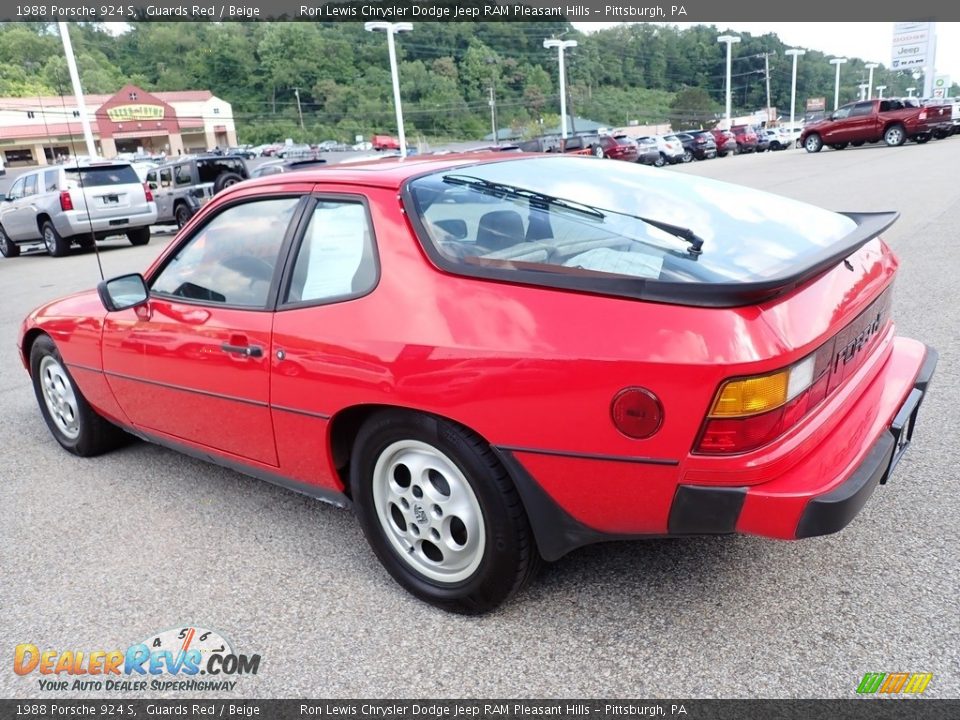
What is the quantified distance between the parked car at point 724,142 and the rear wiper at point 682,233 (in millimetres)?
44146

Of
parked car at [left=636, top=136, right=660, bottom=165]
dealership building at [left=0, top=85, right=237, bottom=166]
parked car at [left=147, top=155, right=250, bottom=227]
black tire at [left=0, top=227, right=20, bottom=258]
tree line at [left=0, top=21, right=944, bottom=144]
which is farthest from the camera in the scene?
tree line at [left=0, top=21, right=944, bottom=144]

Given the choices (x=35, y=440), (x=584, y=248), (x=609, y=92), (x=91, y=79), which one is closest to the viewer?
(x=584, y=248)

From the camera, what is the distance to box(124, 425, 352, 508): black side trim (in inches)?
114

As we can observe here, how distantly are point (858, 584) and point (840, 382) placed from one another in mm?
694

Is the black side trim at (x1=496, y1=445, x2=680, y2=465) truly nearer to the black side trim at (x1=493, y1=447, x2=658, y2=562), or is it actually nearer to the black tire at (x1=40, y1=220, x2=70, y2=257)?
the black side trim at (x1=493, y1=447, x2=658, y2=562)

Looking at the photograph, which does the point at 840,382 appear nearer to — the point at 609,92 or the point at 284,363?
the point at 284,363

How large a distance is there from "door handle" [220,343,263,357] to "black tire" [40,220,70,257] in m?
13.7

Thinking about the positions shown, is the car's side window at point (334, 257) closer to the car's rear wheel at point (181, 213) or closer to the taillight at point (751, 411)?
the taillight at point (751, 411)

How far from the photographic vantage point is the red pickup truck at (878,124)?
96.4ft

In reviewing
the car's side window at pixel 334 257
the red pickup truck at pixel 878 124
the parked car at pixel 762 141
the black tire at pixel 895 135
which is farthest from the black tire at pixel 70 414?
the parked car at pixel 762 141

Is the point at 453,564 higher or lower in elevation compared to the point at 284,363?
lower

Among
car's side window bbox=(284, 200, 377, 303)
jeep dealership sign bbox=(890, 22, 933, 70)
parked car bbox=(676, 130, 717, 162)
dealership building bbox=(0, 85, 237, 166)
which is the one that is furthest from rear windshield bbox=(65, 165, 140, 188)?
jeep dealership sign bbox=(890, 22, 933, 70)

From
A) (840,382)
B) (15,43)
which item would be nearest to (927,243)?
(840,382)

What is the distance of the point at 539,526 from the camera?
7.76 ft
